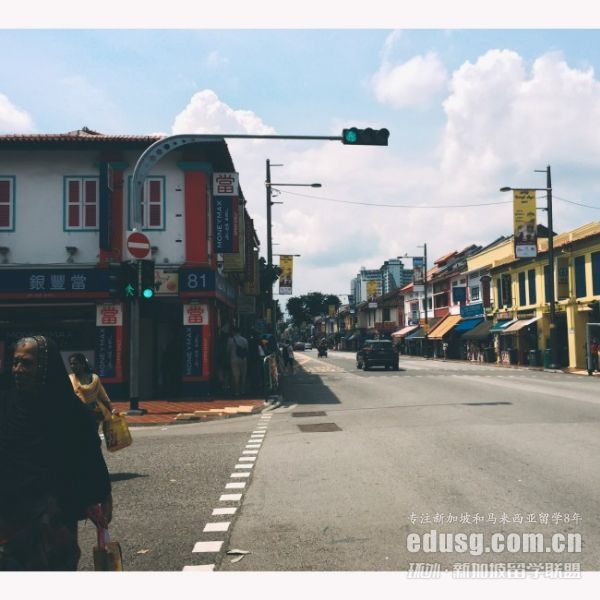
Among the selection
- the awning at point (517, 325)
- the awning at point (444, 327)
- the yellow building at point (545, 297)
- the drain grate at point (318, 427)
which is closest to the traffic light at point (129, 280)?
the drain grate at point (318, 427)

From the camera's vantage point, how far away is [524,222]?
105ft

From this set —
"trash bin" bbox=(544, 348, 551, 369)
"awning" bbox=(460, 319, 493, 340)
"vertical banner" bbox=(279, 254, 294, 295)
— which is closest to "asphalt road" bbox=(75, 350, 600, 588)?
"trash bin" bbox=(544, 348, 551, 369)

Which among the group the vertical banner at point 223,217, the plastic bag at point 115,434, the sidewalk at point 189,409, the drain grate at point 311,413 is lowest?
the drain grate at point 311,413

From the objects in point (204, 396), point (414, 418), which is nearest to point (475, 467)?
point (414, 418)

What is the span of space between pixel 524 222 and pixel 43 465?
31741mm

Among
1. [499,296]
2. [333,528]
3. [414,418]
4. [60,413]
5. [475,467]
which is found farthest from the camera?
[499,296]

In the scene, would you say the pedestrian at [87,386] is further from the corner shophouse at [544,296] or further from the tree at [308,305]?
the tree at [308,305]

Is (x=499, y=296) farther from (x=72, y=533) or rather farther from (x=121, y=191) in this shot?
(x=72, y=533)

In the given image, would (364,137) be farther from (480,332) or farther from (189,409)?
(480,332)

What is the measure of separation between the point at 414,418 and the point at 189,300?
8.64m

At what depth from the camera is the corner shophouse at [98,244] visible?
18.9 metres

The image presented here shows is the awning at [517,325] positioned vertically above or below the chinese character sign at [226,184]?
below

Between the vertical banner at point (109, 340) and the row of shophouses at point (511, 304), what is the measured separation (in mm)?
22050

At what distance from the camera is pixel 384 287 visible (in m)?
111
